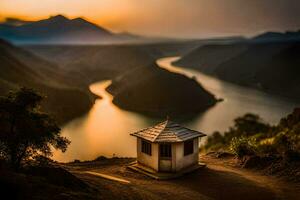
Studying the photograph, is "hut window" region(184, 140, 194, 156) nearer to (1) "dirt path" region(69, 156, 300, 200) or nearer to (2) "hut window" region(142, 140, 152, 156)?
(1) "dirt path" region(69, 156, 300, 200)

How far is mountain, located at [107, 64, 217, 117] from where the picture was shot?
95375 mm

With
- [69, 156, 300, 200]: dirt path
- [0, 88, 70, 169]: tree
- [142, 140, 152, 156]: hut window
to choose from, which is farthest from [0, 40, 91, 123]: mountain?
[0, 88, 70, 169]: tree

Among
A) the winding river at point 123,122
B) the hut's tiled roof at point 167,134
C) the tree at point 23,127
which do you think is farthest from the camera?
the winding river at point 123,122

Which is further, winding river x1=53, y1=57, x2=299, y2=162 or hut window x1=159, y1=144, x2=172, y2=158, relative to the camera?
winding river x1=53, y1=57, x2=299, y2=162

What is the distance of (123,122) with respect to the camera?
7725 cm

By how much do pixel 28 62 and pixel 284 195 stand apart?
126412 millimetres

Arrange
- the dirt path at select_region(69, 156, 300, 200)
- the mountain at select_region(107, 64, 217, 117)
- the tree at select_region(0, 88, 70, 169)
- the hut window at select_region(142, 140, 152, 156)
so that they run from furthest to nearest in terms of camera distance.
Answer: the mountain at select_region(107, 64, 217, 117), the hut window at select_region(142, 140, 152, 156), the dirt path at select_region(69, 156, 300, 200), the tree at select_region(0, 88, 70, 169)

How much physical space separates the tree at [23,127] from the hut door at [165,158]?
6984 mm

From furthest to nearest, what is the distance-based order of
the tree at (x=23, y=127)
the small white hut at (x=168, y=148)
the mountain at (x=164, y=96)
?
the mountain at (x=164, y=96) < the small white hut at (x=168, y=148) < the tree at (x=23, y=127)

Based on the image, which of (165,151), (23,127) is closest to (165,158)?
(165,151)

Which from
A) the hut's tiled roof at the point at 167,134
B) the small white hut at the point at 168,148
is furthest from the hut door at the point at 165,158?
the hut's tiled roof at the point at 167,134

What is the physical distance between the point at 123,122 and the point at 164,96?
2782 cm

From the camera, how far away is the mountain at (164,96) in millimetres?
95375

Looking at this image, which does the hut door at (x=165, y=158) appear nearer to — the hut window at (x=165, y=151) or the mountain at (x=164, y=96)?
the hut window at (x=165, y=151)
